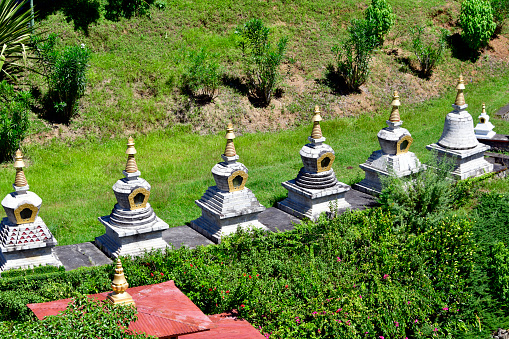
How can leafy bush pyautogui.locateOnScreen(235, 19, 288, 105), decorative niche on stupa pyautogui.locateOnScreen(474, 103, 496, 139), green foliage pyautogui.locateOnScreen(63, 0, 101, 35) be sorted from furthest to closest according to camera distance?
green foliage pyautogui.locateOnScreen(63, 0, 101, 35), leafy bush pyautogui.locateOnScreen(235, 19, 288, 105), decorative niche on stupa pyautogui.locateOnScreen(474, 103, 496, 139)

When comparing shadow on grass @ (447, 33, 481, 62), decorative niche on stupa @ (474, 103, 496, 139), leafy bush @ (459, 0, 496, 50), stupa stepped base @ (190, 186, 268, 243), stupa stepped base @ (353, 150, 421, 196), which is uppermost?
leafy bush @ (459, 0, 496, 50)

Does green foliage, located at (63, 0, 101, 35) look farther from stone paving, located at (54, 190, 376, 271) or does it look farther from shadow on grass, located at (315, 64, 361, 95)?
stone paving, located at (54, 190, 376, 271)

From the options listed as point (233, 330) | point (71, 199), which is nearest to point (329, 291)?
point (233, 330)

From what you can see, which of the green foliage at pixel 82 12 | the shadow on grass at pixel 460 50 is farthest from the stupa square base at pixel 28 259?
the shadow on grass at pixel 460 50

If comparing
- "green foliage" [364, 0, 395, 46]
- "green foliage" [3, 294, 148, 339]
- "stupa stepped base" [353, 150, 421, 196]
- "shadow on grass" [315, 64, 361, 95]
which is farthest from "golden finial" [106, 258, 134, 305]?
"green foliage" [364, 0, 395, 46]

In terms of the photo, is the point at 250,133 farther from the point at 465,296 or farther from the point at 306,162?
the point at 465,296

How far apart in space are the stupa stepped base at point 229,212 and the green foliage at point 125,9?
59.5ft

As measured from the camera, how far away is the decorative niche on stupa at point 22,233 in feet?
54.2

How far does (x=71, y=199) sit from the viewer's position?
23359mm

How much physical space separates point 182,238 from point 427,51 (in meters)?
23.1

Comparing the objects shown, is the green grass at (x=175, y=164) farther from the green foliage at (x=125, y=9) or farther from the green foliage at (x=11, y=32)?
the green foliage at (x=125, y=9)

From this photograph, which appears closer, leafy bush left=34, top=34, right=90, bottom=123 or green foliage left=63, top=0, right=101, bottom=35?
leafy bush left=34, top=34, right=90, bottom=123

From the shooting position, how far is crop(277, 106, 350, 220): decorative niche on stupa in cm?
2005

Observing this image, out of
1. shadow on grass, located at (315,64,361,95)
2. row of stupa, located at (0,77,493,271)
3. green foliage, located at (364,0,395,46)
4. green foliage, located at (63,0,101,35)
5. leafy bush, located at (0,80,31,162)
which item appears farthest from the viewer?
green foliage, located at (364,0,395,46)
